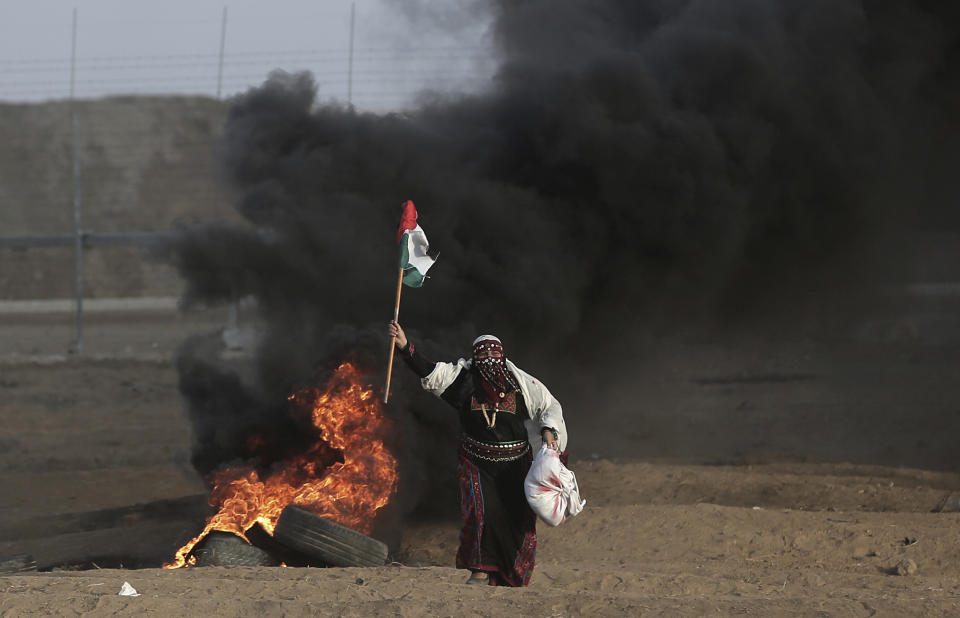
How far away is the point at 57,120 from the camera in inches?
1503

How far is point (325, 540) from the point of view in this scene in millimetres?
7395

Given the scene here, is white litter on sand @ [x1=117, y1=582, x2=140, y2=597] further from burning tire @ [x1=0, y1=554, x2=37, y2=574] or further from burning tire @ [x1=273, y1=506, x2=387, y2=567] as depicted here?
burning tire @ [x1=0, y1=554, x2=37, y2=574]

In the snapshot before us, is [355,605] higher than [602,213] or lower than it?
lower

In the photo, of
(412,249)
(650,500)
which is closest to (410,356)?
(412,249)

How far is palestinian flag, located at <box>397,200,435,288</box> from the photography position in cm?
712

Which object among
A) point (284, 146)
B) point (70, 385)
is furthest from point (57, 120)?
point (284, 146)

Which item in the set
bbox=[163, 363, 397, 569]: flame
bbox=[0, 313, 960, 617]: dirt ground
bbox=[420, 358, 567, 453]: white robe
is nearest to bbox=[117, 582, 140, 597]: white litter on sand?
bbox=[0, 313, 960, 617]: dirt ground

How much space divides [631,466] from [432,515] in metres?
3.05

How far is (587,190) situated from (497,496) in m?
5.11

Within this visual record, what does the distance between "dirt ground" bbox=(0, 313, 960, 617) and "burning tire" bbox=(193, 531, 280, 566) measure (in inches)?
26.1

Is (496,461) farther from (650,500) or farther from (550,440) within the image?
(650,500)

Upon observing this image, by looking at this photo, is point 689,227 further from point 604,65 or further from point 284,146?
point 284,146

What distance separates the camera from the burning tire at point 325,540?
7.39 metres

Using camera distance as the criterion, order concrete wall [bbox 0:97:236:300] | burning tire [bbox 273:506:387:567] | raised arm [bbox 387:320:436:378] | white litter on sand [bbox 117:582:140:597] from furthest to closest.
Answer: concrete wall [bbox 0:97:236:300] < burning tire [bbox 273:506:387:567] < raised arm [bbox 387:320:436:378] < white litter on sand [bbox 117:582:140:597]
